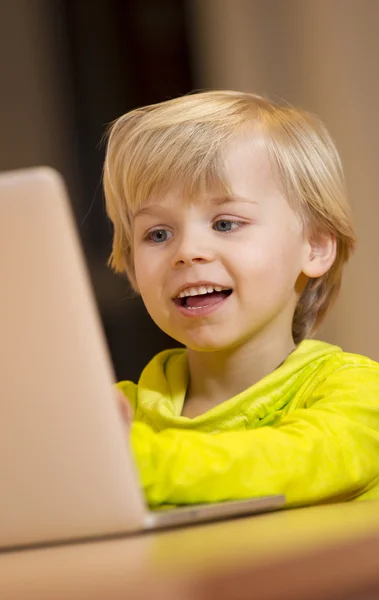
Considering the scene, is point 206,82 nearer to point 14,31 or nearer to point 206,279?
point 14,31

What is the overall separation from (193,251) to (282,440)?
1.01 feet

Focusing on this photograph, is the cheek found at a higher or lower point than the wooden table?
higher

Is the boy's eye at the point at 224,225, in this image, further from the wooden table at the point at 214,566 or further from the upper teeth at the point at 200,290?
the wooden table at the point at 214,566

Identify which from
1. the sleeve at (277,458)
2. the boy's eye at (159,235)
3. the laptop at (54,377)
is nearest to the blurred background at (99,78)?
the boy's eye at (159,235)

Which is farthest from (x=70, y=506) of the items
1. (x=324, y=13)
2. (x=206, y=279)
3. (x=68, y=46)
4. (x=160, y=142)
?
(x=68, y=46)

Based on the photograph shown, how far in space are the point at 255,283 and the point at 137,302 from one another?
2.16m

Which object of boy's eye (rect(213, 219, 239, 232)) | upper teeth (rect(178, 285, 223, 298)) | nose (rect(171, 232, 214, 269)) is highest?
boy's eye (rect(213, 219, 239, 232))

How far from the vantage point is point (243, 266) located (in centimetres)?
116

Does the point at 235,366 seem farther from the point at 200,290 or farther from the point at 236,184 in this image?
the point at 236,184

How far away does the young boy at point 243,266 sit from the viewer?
1083mm

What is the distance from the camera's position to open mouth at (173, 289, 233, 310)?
3.90ft

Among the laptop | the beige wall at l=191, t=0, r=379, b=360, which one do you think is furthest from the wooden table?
the beige wall at l=191, t=0, r=379, b=360

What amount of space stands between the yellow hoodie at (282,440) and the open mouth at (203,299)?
12cm

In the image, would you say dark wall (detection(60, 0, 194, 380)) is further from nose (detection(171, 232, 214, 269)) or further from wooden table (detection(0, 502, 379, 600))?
wooden table (detection(0, 502, 379, 600))
